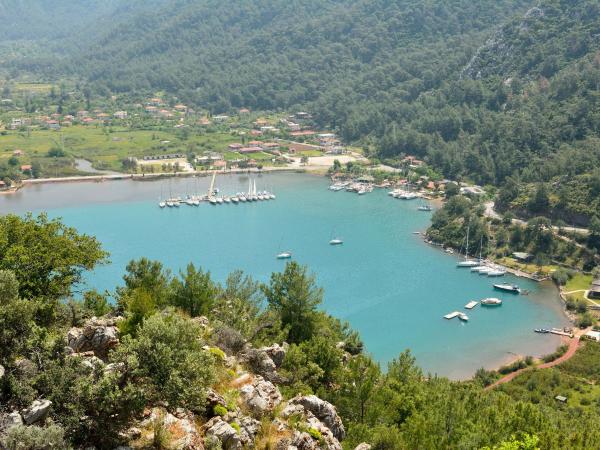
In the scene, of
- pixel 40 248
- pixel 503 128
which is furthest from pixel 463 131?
pixel 40 248

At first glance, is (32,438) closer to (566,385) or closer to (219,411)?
(219,411)

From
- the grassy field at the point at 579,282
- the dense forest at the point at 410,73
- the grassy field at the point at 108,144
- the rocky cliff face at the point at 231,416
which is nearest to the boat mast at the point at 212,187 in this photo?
the grassy field at the point at 108,144

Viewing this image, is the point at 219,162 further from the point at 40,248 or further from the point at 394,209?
the point at 40,248

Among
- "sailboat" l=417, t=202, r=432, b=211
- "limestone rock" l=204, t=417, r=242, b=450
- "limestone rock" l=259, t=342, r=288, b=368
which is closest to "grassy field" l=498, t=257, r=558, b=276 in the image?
"sailboat" l=417, t=202, r=432, b=211

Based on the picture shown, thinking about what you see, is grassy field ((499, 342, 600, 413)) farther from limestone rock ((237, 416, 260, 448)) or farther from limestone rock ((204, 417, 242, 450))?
limestone rock ((204, 417, 242, 450))

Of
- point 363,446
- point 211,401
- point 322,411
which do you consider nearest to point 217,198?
point 322,411
